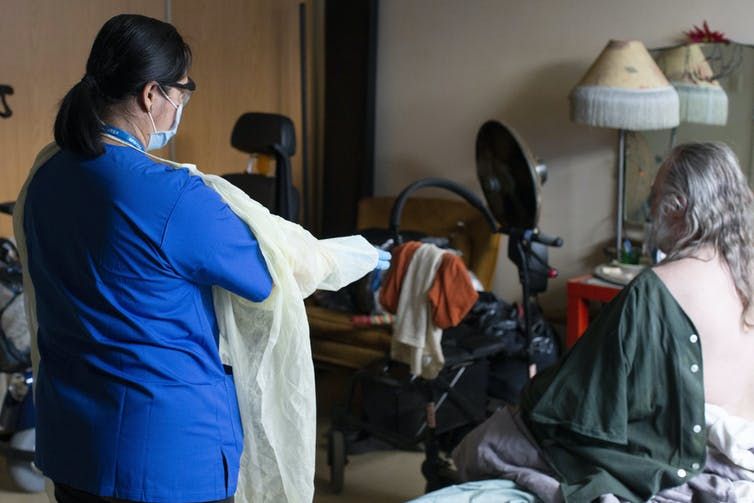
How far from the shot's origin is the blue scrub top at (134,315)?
5.18ft

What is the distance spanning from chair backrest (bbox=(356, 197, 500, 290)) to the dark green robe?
211 centimetres

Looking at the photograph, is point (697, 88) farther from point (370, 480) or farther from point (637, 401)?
point (637, 401)

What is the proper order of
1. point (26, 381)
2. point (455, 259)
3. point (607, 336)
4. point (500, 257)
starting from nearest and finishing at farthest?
point (607, 336) → point (455, 259) → point (26, 381) → point (500, 257)

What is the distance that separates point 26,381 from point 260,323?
6.02ft

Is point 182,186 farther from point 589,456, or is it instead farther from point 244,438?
point 589,456

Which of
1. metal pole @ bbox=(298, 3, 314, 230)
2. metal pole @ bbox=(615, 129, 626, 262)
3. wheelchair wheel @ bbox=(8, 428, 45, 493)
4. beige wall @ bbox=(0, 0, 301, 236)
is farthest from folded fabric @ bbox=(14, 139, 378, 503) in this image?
metal pole @ bbox=(298, 3, 314, 230)

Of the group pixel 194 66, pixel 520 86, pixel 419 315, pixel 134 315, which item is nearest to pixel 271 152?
pixel 194 66

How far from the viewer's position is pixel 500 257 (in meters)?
4.47

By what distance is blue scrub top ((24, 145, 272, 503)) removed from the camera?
5.18 feet

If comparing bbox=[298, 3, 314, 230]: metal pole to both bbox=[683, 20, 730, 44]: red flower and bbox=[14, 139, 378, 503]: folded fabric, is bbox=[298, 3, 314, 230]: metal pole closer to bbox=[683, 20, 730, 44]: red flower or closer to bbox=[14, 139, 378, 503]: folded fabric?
bbox=[683, 20, 730, 44]: red flower

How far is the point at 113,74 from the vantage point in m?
1.60

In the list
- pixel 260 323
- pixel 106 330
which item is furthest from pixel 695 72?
pixel 106 330

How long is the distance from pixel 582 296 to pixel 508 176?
0.57 m

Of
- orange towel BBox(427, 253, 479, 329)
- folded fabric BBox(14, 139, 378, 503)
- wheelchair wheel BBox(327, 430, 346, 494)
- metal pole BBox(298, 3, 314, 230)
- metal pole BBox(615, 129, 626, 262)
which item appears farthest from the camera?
metal pole BBox(298, 3, 314, 230)
